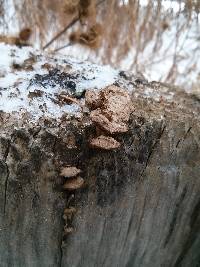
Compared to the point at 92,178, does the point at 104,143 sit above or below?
above

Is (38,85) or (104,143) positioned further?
(38,85)

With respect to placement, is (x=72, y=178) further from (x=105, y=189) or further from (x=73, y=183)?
(x=105, y=189)

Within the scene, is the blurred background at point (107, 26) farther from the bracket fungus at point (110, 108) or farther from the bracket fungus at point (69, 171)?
the bracket fungus at point (69, 171)

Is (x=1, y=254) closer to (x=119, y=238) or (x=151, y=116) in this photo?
(x=119, y=238)

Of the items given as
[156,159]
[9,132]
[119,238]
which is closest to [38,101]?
[9,132]

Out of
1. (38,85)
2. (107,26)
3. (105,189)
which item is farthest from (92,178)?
(107,26)

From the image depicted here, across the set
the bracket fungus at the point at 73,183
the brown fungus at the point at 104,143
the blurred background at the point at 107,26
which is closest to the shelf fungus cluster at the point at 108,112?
the brown fungus at the point at 104,143

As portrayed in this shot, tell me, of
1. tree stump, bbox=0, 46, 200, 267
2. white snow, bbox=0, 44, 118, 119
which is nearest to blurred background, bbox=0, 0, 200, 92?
white snow, bbox=0, 44, 118, 119
